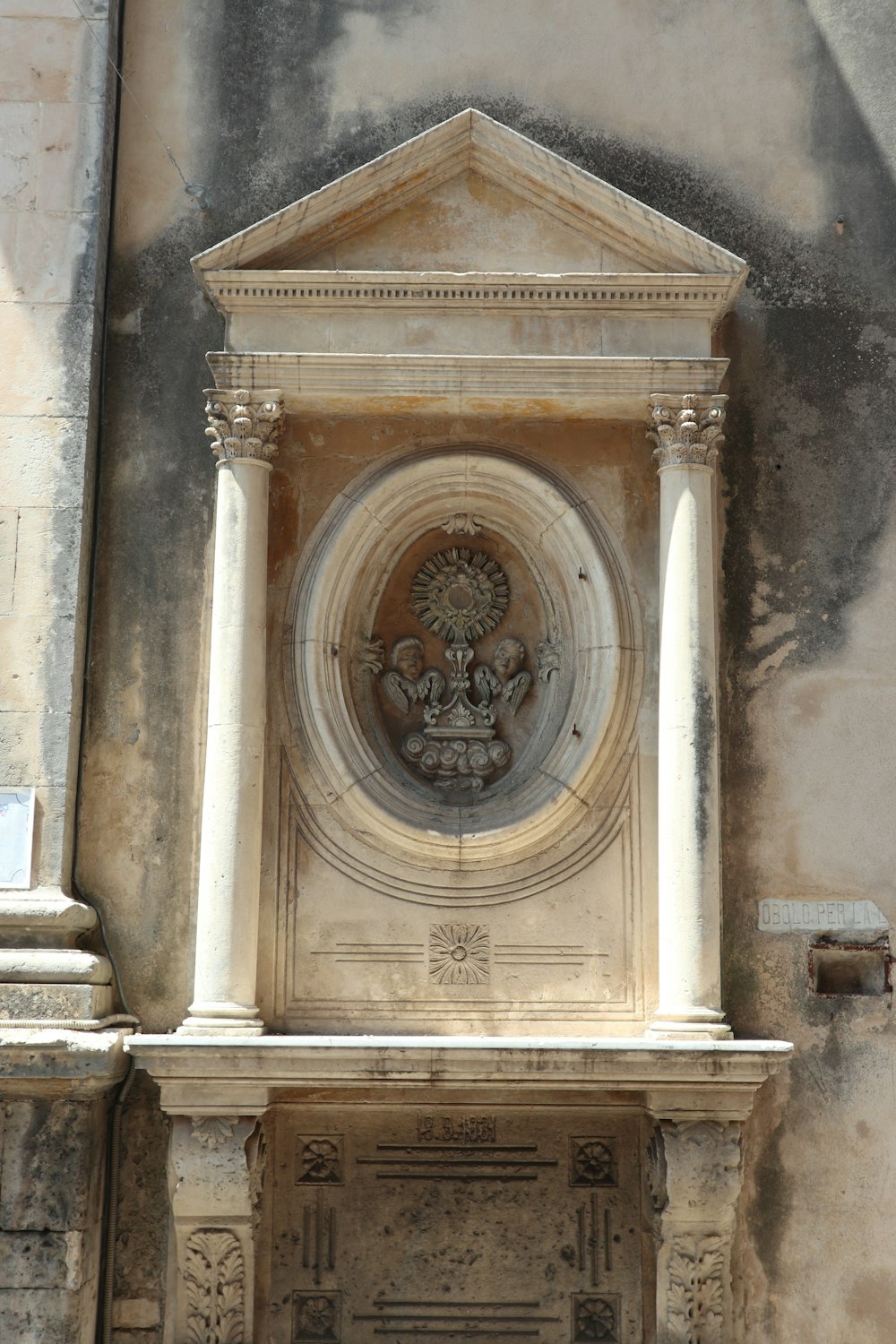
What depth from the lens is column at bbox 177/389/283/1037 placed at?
7.04m

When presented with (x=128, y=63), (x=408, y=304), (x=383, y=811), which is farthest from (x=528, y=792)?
(x=128, y=63)

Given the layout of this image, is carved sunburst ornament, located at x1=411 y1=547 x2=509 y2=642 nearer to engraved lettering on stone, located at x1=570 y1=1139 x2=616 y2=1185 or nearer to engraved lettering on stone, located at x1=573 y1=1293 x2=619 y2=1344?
engraved lettering on stone, located at x1=570 y1=1139 x2=616 y2=1185

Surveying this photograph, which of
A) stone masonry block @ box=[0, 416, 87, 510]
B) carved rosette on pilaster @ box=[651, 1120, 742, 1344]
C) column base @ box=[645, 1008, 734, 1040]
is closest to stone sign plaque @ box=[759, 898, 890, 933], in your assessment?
column base @ box=[645, 1008, 734, 1040]

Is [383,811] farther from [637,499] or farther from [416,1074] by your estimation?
[637,499]

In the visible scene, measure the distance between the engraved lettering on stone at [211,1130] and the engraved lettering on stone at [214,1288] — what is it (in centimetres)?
39

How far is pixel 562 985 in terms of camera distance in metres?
7.28

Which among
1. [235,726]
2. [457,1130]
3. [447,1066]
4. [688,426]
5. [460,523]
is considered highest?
[688,426]

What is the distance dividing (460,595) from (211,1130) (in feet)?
9.04

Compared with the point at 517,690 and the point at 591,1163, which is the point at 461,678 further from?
the point at 591,1163

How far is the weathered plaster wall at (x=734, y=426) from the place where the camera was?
723 cm

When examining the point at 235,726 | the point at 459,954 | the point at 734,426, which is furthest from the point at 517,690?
the point at 734,426

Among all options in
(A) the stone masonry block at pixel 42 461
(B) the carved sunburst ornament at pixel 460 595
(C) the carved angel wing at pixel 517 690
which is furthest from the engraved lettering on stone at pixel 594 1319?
(A) the stone masonry block at pixel 42 461

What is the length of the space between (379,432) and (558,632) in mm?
1293

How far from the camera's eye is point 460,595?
7.84 metres
